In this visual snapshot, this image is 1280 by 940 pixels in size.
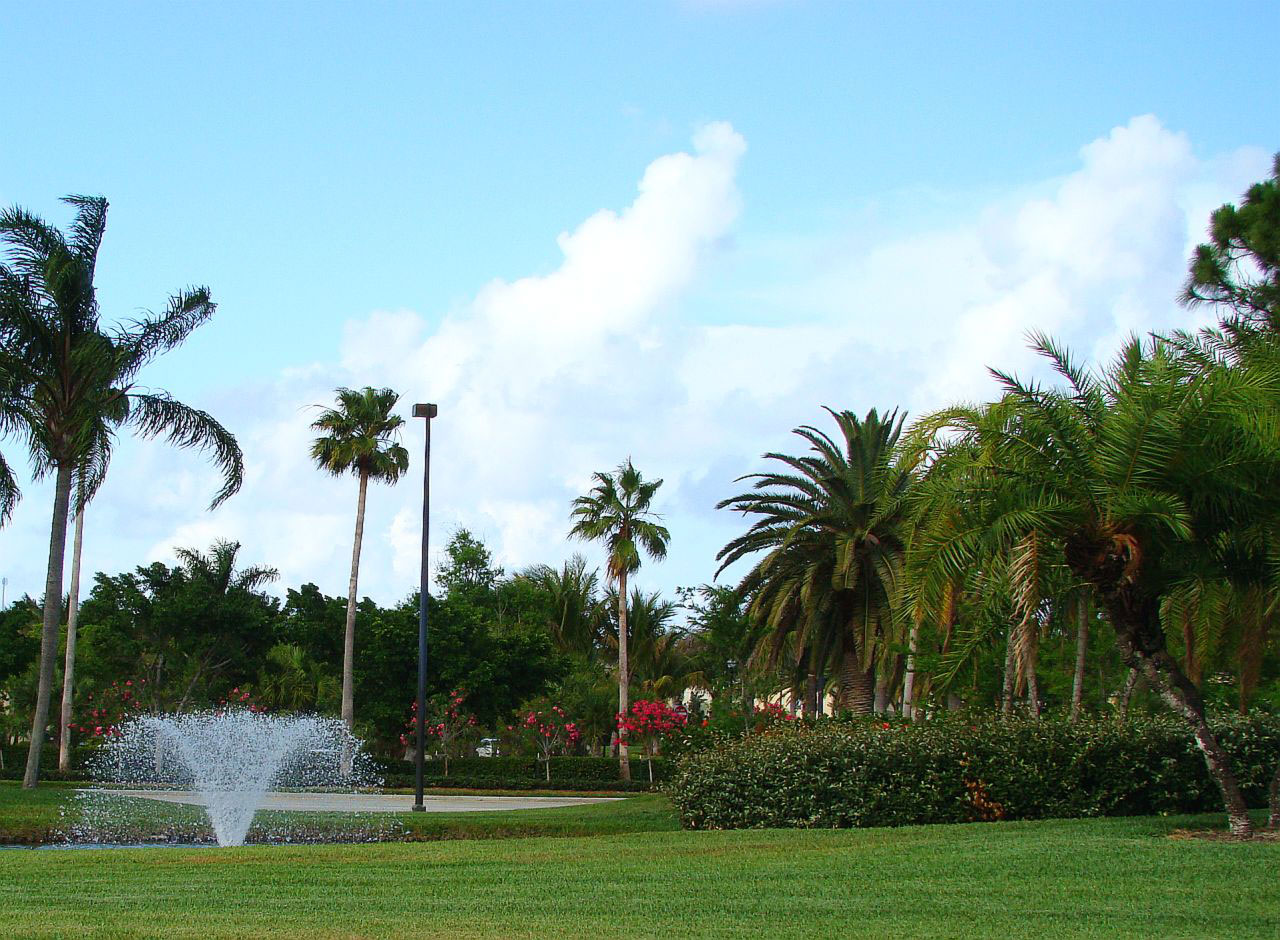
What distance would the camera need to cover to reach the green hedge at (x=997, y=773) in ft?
52.0

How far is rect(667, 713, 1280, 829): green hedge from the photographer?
15844 millimetres

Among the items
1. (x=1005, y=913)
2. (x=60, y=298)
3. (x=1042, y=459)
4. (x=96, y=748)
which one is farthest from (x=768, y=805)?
(x=96, y=748)

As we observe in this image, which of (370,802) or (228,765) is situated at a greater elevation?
(228,765)

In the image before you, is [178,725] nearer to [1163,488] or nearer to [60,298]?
[60,298]

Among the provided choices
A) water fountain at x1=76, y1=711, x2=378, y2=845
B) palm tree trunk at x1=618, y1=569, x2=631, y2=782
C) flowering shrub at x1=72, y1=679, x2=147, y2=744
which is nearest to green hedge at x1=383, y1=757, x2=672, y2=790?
palm tree trunk at x1=618, y1=569, x2=631, y2=782

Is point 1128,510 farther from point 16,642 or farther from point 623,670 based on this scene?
point 16,642

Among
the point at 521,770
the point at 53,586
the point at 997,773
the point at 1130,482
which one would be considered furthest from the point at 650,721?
the point at 1130,482

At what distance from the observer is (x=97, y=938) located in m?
7.87

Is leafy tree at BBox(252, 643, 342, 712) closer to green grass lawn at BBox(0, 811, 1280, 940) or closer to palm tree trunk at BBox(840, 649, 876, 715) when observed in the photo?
palm tree trunk at BBox(840, 649, 876, 715)

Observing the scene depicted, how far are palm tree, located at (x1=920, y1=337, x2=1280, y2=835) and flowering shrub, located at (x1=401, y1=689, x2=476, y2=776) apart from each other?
107 feet

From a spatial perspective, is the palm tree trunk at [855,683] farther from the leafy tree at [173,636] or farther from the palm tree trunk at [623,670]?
the leafy tree at [173,636]

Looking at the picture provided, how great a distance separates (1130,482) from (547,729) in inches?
1406

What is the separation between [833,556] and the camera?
28.9m

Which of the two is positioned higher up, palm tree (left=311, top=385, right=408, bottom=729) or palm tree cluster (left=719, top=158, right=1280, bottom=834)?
palm tree (left=311, top=385, right=408, bottom=729)
